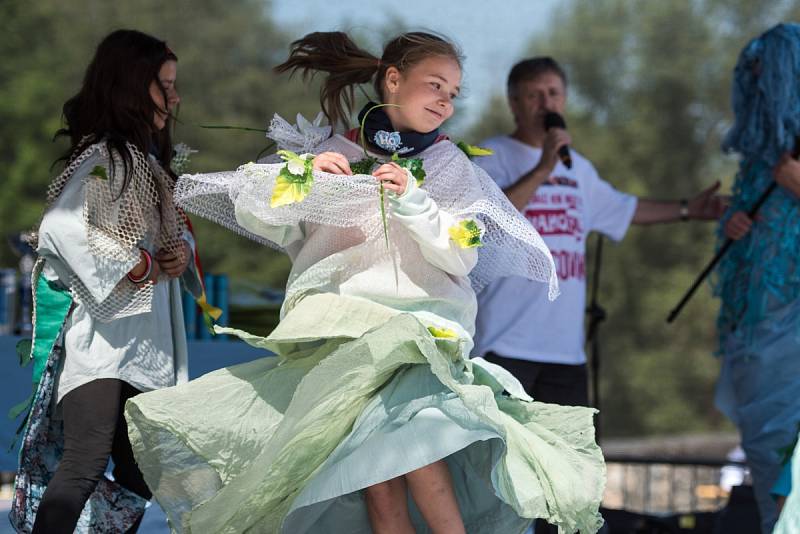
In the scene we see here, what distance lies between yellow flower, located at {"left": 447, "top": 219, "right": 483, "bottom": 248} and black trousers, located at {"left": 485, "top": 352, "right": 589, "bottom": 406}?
1403 mm

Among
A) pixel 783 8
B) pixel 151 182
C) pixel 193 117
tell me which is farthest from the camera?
pixel 783 8

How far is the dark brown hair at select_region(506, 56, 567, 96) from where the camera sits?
175 inches

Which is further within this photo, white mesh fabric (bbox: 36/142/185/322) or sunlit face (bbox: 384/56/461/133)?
white mesh fabric (bbox: 36/142/185/322)

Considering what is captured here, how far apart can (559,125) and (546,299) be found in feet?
1.91

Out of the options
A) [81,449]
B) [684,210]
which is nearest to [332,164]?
[81,449]

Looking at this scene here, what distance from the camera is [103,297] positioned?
314 centimetres

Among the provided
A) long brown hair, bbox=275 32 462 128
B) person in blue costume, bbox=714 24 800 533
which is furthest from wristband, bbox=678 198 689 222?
long brown hair, bbox=275 32 462 128

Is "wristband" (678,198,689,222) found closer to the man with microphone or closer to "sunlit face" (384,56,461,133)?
the man with microphone

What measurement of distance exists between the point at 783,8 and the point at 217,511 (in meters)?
Result: 13.7

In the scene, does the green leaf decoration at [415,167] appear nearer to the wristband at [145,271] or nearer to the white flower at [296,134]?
the white flower at [296,134]

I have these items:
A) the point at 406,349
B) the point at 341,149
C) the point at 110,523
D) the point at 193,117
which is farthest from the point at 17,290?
the point at 193,117

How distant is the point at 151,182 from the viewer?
329cm

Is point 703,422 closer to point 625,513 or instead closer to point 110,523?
point 625,513

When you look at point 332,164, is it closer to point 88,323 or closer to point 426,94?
point 426,94
